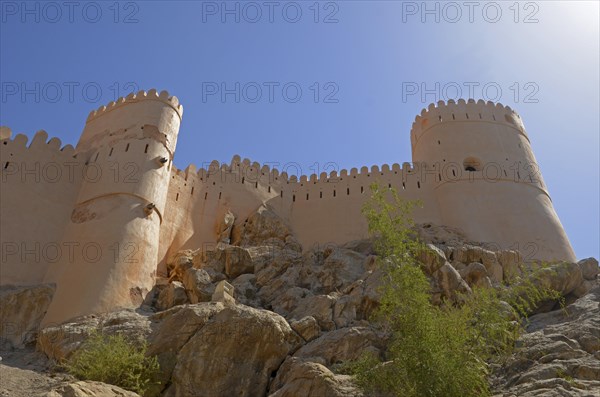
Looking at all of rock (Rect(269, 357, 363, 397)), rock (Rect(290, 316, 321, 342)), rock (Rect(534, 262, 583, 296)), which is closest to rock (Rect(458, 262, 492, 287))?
rock (Rect(534, 262, 583, 296))

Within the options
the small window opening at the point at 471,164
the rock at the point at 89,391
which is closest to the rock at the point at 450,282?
the rock at the point at 89,391

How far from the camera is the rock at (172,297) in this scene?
15.1m

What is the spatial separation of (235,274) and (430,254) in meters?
5.38

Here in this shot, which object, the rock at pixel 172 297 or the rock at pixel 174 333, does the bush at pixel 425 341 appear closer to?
the rock at pixel 174 333

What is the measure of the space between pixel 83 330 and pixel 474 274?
9372mm

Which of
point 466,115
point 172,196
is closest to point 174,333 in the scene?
point 172,196

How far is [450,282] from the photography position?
A: 14.3 meters

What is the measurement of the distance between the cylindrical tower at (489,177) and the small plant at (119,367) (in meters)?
11.8

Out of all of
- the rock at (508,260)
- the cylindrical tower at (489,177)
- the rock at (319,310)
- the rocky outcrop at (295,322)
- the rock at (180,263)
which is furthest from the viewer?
the cylindrical tower at (489,177)

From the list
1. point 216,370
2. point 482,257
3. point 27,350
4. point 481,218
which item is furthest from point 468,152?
point 27,350

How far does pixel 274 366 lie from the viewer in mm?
11953

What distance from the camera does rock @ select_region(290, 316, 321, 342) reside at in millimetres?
12833

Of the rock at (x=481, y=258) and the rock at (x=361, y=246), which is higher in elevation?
the rock at (x=361, y=246)

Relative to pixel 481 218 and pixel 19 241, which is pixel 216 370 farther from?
pixel 481 218
